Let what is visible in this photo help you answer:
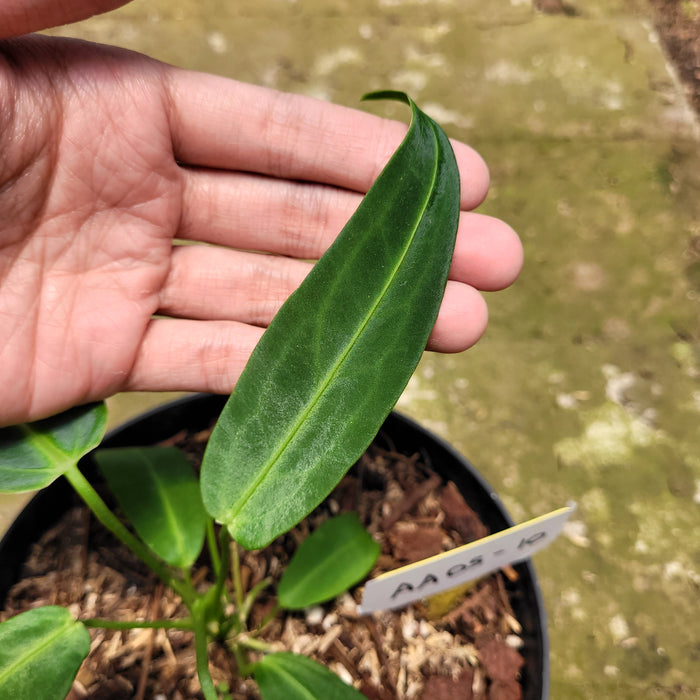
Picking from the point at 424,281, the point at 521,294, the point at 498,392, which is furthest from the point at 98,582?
the point at 521,294

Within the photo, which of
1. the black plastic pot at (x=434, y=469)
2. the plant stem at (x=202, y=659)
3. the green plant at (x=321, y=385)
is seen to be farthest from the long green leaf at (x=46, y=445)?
the plant stem at (x=202, y=659)

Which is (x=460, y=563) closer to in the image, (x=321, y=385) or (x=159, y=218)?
(x=321, y=385)

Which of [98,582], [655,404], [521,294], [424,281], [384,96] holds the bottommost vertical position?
[655,404]

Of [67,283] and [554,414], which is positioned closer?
[67,283]

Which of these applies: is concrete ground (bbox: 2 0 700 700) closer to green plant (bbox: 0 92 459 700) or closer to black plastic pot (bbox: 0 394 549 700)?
black plastic pot (bbox: 0 394 549 700)

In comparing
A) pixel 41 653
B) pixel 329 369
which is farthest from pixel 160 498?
pixel 329 369

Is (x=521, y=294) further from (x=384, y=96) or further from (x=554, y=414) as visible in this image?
(x=384, y=96)
